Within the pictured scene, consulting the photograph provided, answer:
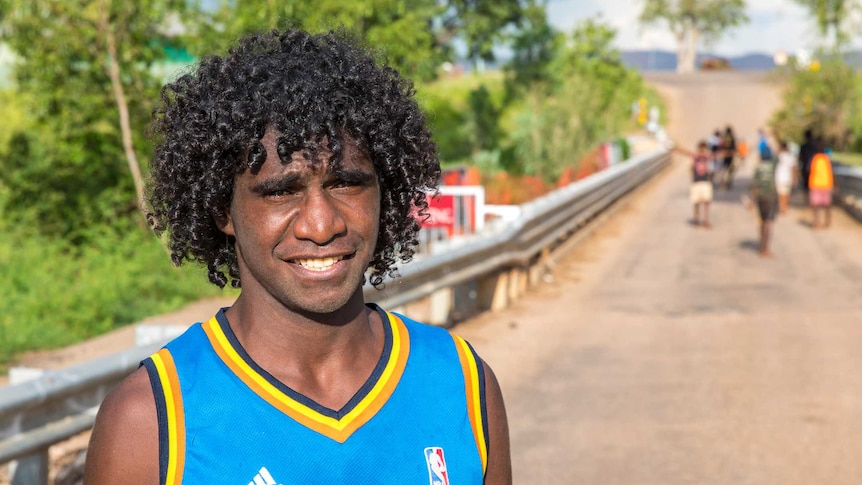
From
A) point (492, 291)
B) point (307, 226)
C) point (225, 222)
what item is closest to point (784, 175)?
point (492, 291)

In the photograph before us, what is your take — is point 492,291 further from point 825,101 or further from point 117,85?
point 825,101

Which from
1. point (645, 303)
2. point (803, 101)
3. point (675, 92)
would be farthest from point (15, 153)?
point (675, 92)

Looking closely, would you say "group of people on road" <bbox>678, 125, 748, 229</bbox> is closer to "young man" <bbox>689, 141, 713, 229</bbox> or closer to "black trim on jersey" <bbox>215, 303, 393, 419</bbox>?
"young man" <bbox>689, 141, 713, 229</bbox>

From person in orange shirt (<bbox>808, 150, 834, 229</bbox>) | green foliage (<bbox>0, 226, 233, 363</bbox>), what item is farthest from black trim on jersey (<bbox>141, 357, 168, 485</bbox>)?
person in orange shirt (<bbox>808, 150, 834, 229</bbox>)

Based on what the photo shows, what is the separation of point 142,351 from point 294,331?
2989 mm

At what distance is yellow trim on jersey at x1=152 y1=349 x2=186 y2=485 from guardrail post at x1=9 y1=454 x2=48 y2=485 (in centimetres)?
267

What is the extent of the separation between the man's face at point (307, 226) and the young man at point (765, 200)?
15975 mm

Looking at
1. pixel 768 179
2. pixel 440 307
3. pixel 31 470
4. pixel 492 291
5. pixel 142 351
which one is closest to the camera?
pixel 31 470

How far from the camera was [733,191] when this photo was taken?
31484mm

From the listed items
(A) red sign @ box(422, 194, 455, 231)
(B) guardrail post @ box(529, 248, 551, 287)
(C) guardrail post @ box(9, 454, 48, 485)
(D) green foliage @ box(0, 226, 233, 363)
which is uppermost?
(C) guardrail post @ box(9, 454, 48, 485)

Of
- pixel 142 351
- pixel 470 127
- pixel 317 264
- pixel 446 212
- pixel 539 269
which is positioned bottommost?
pixel 539 269

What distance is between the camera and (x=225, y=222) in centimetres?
239

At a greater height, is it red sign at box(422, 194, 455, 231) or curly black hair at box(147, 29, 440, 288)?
curly black hair at box(147, 29, 440, 288)

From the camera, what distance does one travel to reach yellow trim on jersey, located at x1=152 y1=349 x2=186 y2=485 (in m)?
2.04
